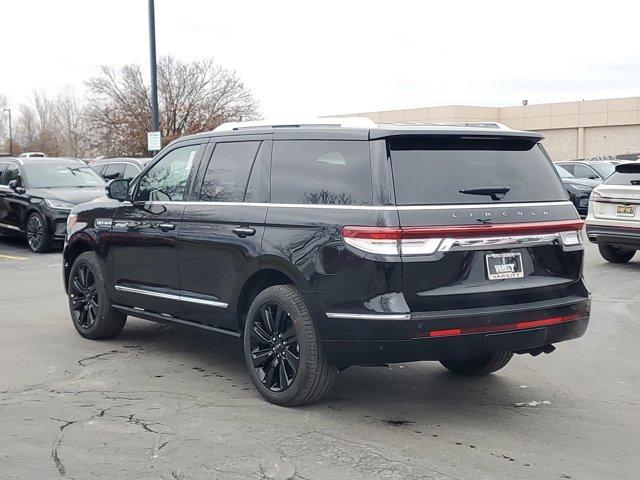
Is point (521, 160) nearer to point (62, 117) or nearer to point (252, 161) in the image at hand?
point (252, 161)

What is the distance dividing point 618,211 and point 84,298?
26.8 feet

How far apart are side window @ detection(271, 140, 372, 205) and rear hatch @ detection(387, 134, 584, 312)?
0.22m

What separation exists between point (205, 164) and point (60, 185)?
10.5 metres

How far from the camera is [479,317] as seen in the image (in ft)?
16.4

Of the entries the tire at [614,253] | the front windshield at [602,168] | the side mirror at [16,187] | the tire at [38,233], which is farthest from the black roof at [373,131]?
the front windshield at [602,168]

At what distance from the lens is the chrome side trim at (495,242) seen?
16.3 ft

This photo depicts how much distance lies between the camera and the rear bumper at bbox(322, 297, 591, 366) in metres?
4.93

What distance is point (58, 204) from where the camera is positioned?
15.2 m

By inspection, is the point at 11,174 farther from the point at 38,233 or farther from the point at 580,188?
the point at 580,188

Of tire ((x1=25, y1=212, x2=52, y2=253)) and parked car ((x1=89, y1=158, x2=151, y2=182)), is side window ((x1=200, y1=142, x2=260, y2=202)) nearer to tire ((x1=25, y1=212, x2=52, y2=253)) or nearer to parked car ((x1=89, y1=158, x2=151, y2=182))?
tire ((x1=25, y1=212, x2=52, y2=253))

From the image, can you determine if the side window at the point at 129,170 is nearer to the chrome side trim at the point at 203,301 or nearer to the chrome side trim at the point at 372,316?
the chrome side trim at the point at 203,301

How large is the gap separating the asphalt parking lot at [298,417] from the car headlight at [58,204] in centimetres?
768

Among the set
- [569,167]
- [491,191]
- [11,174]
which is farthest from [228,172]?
[569,167]

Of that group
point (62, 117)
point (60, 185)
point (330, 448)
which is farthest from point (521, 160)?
point (62, 117)
